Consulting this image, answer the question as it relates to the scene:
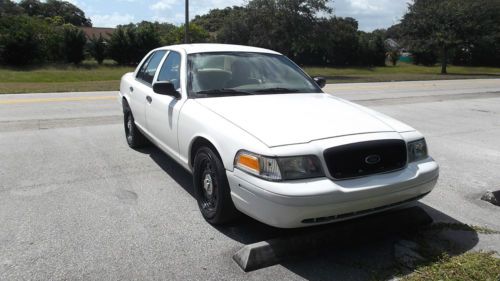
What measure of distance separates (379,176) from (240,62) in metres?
2.29

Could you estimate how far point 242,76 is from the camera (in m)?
5.09

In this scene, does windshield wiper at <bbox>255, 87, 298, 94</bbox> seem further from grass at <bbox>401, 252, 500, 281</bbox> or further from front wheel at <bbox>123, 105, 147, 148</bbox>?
front wheel at <bbox>123, 105, 147, 148</bbox>

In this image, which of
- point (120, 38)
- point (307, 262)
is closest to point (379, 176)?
point (307, 262)

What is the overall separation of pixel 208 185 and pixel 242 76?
1.46 metres

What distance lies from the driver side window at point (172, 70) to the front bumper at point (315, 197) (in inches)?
70.2

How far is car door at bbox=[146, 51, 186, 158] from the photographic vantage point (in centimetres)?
484

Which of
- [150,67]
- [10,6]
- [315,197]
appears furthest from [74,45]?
[10,6]

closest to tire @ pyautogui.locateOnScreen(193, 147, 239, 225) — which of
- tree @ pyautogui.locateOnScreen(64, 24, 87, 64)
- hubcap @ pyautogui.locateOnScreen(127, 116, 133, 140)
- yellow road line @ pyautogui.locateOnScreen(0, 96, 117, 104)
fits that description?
hubcap @ pyautogui.locateOnScreen(127, 116, 133, 140)

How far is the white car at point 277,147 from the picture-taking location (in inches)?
135

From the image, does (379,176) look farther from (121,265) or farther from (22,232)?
(22,232)

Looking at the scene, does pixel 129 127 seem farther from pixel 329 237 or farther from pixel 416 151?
pixel 416 151

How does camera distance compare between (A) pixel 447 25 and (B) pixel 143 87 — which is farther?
(A) pixel 447 25

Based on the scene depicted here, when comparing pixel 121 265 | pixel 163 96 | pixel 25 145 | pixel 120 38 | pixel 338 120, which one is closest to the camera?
pixel 121 265

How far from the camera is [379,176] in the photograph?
3.64 m
